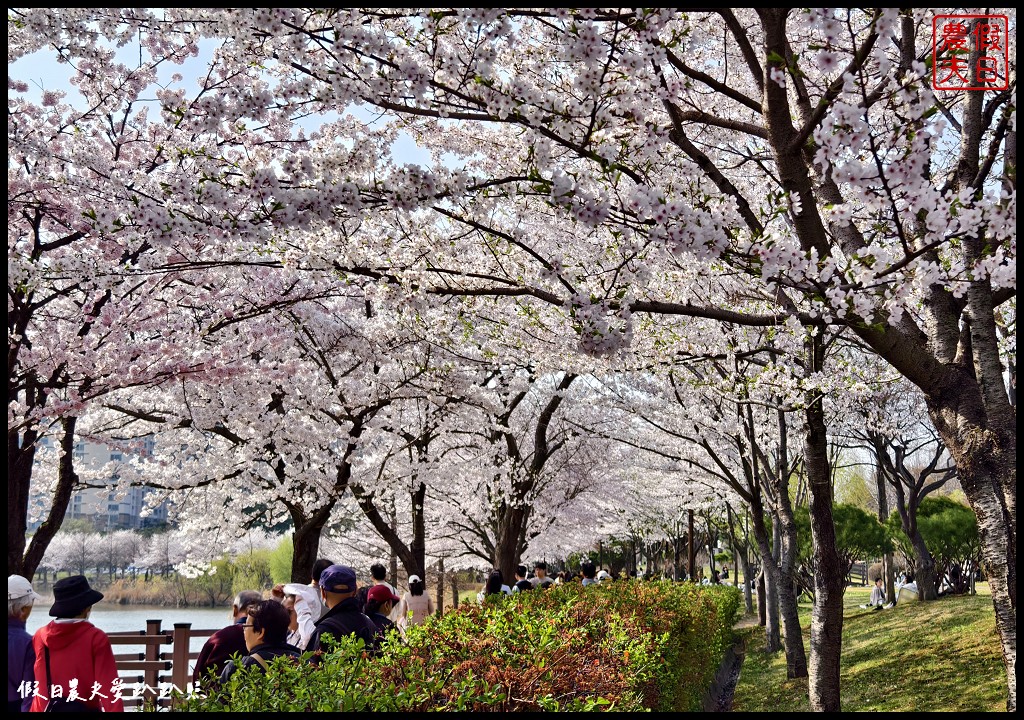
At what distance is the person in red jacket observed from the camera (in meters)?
4.15

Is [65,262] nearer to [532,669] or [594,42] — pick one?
[594,42]

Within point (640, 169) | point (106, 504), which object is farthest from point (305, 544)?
point (640, 169)

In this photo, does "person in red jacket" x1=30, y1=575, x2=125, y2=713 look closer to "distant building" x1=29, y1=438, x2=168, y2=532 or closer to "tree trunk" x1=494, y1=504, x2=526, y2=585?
"distant building" x1=29, y1=438, x2=168, y2=532

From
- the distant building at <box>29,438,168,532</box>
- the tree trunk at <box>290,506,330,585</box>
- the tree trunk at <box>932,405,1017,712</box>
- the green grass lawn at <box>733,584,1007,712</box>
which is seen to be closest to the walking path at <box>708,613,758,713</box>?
the green grass lawn at <box>733,584,1007,712</box>

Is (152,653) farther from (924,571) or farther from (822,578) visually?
(924,571)

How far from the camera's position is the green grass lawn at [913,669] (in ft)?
28.1

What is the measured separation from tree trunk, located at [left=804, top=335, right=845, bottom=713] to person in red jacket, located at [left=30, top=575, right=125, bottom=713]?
237 inches

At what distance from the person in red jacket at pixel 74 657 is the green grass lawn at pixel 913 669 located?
26.0 ft

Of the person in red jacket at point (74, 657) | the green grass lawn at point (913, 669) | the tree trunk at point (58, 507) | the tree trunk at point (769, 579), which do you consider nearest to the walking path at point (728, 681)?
the green grass lawn at point (913, 669)

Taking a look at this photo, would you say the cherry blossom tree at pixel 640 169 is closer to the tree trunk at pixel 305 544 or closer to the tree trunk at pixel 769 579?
the tree trunk at pixel 305 544

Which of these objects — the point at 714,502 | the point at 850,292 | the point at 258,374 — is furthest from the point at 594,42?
the point at 714,502

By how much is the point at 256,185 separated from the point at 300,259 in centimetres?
141

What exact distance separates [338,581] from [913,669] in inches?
352

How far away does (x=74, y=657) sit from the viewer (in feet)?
13.9
